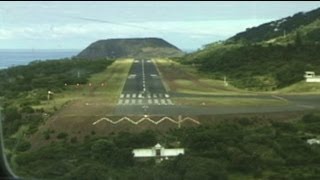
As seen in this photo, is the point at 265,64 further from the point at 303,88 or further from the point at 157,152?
the point at 157,152

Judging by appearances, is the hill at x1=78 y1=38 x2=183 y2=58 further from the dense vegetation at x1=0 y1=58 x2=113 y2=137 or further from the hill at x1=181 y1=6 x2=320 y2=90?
the dense vegetation at x1=0 y1=58 x2=113 y2=137

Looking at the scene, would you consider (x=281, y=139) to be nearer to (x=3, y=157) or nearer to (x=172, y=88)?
(x=3, y=157)

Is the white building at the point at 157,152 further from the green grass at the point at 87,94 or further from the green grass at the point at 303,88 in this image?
the green grass at the point at 303,88

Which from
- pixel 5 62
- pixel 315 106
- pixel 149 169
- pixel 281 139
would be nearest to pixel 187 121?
pixel 281 139

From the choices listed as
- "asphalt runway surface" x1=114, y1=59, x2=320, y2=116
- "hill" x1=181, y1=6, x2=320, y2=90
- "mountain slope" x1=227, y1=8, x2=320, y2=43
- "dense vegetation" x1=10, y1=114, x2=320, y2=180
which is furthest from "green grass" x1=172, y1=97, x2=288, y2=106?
"mountain slope" x1=227, y1=8, x2=320, y2=43

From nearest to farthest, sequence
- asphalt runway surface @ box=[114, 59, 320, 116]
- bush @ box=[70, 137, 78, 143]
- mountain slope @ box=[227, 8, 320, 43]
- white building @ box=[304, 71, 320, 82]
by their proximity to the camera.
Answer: bush @ box=[70, 137, 78, 143] → asphalt runway surface @ box=[114, 59, 320, 116] → white building @ box=[304, 71, 320, 82] → mountain slope @ box=[227, 8, 320, 43]

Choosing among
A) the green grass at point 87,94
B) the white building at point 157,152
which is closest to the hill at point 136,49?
the green grass at point 87,94

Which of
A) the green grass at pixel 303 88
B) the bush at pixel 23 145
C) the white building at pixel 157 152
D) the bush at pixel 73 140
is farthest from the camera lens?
the green grass at pixel 303 88
